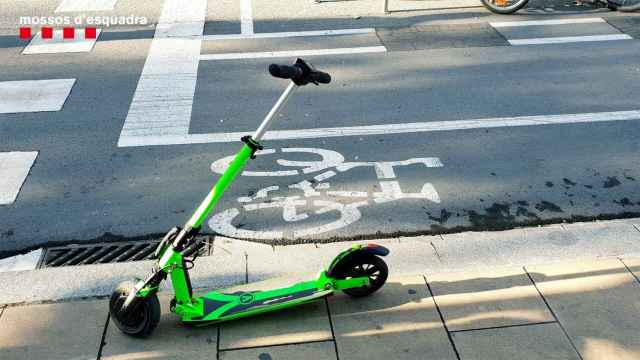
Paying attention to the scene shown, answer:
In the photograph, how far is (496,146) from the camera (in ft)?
22.1

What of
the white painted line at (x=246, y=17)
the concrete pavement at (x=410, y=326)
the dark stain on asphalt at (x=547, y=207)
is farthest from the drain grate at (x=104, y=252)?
the white painted line at (x=246, y=17)

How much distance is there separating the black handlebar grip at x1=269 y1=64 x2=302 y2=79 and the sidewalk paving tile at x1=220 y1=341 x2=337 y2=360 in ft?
5.21

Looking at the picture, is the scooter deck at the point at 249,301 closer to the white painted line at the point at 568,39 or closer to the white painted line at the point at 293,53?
the white painted line at the point at 293,53

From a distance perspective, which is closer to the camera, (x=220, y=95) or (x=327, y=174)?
(x=327, y=174)

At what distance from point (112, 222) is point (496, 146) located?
3.60 metres

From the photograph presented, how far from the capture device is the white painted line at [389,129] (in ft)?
22.7

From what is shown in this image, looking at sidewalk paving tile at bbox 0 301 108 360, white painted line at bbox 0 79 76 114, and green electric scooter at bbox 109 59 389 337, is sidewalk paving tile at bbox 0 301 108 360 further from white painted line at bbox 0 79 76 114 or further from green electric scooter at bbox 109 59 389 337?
white painted line at bbox 0 79 76 114

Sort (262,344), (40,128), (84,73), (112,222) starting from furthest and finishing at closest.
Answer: (84,73)
(40,128)
(112,222)
(262,344)

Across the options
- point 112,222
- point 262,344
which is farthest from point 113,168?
point 262,344

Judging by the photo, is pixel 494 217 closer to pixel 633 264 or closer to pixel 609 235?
pixel 609 235

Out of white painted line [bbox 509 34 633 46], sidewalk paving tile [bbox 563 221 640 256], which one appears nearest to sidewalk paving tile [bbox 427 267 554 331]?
sidewalk paving tile [bbox 563 221 640 256]

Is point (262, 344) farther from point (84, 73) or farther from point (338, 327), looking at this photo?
point (84, 73)

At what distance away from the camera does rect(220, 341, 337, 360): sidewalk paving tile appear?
4066 mm

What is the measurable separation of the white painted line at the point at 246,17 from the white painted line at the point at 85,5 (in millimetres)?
2005
